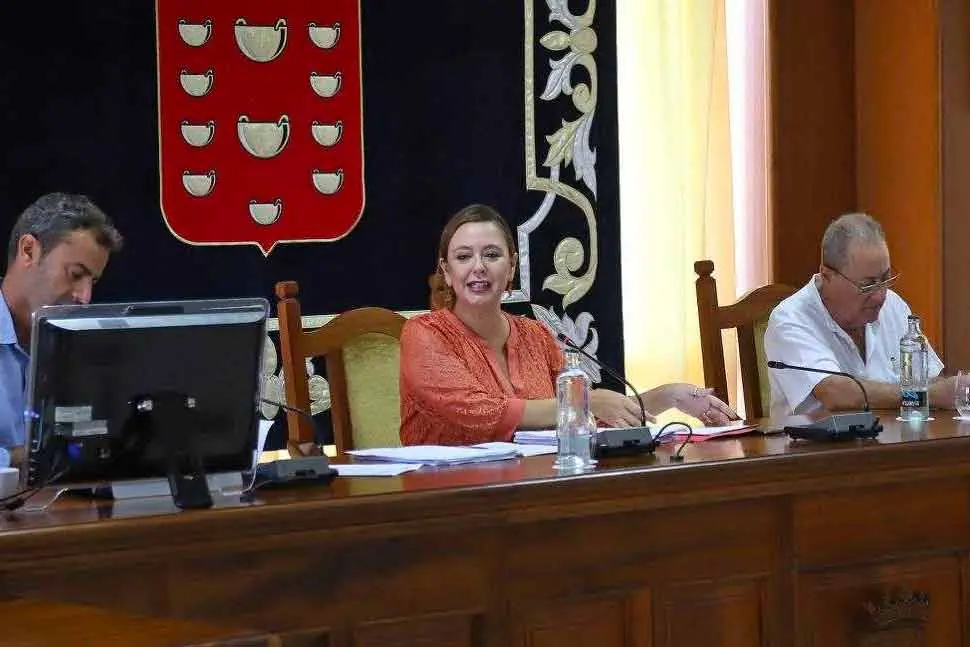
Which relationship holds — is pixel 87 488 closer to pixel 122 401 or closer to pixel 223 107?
pixel 122 401

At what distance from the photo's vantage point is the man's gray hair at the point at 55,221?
2.70 metres

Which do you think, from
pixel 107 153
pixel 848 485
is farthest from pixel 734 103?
pixel 848 485

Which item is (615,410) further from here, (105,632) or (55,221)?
(105,632)

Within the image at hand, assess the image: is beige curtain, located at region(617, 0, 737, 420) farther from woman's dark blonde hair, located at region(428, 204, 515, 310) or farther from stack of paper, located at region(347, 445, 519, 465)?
stack of paper, located at region(347, 445, 519, 465)

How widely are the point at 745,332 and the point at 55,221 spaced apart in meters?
1.78

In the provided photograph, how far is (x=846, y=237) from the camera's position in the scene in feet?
11.1

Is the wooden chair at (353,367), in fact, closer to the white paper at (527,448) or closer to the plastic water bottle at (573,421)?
the white paper at (527,448)

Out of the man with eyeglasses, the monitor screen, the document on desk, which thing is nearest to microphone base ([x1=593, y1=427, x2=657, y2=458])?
the document on desk

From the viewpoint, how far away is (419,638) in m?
2.05

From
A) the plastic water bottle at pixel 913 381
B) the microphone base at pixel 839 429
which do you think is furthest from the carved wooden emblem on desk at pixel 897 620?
the plastic water bottle at pixel 913 381

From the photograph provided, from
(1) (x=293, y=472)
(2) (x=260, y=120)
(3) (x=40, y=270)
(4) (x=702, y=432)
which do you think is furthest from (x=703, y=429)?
(2) (x=260, y=120)

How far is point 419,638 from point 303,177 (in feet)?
6.73

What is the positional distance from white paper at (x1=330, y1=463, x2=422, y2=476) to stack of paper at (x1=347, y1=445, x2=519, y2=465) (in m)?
0.04

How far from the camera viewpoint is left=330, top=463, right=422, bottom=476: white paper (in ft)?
7.44
